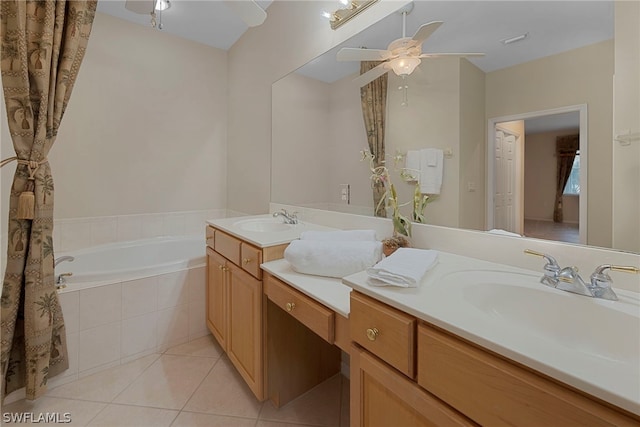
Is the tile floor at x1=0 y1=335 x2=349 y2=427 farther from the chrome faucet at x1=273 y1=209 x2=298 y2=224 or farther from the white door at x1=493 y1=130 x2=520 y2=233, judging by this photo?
the white door at x1=493 y1=130 x2=520 y2=233

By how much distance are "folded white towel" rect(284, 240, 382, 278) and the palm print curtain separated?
129 centimetres

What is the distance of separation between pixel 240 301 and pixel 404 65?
1.43m

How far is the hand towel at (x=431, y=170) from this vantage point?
3.93 feet

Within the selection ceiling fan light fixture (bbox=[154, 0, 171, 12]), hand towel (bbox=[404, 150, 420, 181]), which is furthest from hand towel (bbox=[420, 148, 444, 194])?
ceiling fan light fixture (bbox=[154, 0, 171, 12])

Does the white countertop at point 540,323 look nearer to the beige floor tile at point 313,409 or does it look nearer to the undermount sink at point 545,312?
the undermount sink at point 545,312

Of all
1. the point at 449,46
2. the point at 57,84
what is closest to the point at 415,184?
the point at 449,46

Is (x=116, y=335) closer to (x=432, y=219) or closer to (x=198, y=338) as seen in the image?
(x=198, y=338)

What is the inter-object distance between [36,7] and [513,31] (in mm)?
2099

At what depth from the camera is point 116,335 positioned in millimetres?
1733

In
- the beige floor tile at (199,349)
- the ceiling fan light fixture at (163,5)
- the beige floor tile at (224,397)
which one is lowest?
the beige floor tile at (224,397)

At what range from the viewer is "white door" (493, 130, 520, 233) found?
3.30 feet

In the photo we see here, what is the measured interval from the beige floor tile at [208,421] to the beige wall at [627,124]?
1630mm

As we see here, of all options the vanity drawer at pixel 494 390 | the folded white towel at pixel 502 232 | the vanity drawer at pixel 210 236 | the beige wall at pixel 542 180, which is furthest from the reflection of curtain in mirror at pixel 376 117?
the vanity drawer at pixel 210 236

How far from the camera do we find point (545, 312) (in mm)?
740
